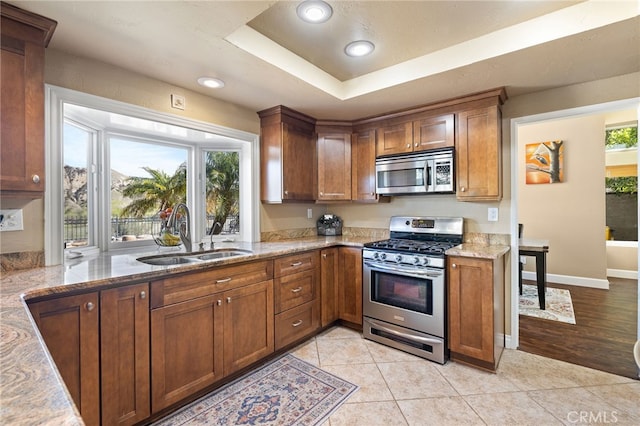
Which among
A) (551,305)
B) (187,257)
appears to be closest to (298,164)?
(187,257)

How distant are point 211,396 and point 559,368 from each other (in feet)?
8.59

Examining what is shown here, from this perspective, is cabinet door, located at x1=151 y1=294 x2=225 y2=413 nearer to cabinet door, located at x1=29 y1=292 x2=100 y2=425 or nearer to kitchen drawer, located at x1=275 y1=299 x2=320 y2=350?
cabinet door, located at x1=29 y1=292 x2=100 y2=425

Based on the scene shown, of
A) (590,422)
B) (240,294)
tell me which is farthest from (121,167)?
(590,422)

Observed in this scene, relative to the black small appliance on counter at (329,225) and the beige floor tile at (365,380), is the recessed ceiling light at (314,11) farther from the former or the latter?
the beige floor tile at (365,380)

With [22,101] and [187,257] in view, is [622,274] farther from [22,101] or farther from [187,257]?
[22,101]

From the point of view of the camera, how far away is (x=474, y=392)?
204 centimetres

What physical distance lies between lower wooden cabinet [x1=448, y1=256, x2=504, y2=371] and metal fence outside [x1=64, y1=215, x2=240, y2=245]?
2.37 meters

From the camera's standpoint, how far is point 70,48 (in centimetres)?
185

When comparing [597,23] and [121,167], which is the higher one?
[597,23]

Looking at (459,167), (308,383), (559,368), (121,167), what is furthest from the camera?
(459,167)

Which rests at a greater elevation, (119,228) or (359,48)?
(359,48)

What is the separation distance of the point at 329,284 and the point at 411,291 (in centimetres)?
82

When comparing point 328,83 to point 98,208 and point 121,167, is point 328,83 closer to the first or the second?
point 121,167
